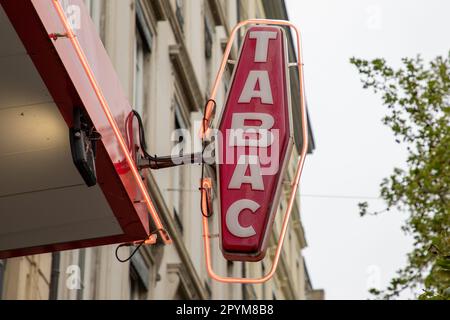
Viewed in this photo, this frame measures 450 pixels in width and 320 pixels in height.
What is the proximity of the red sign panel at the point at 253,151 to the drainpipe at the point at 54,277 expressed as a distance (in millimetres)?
3763

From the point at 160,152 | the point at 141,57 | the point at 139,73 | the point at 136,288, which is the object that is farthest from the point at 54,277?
the point at 141,57

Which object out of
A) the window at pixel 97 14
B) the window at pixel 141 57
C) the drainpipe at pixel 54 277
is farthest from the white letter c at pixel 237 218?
the window at pixel 141 57

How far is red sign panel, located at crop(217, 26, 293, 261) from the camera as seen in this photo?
11.5 m

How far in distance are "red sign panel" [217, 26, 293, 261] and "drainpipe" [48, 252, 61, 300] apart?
376 centimetres

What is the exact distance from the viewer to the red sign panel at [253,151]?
451 inches

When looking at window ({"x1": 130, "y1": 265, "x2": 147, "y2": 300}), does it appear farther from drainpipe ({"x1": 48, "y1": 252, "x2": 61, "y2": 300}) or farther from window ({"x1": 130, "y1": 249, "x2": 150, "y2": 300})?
drainpipe ({"x1": 48, "y1": 252, "x2": 61, "y2": 300})

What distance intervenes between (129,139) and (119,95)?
0.46 metres

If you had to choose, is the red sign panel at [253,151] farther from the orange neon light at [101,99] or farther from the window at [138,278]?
the window at [138,278]

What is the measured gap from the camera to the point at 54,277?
48.6ft

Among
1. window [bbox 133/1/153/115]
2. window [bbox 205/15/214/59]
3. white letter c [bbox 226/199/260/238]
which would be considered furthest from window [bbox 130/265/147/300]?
window [bbox 205/15/214/59]
